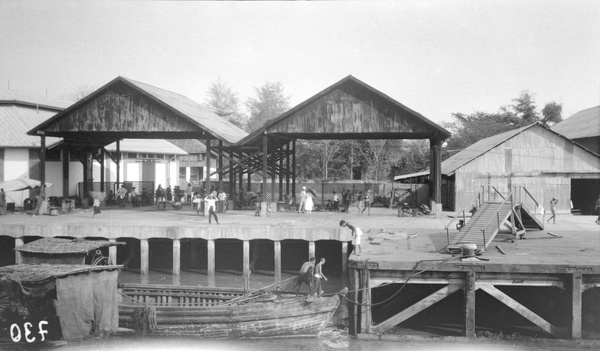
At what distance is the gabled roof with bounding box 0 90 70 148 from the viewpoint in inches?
1373

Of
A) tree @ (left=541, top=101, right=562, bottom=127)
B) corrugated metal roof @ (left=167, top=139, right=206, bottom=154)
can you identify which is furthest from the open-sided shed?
tree @ (left=541, top=101, right=562, bottom=127)

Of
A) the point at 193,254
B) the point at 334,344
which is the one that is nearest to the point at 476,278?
the point at 334,344

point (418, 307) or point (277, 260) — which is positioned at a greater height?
point (277, 260)

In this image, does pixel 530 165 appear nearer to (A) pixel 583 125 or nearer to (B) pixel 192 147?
(A) pixel 583 125

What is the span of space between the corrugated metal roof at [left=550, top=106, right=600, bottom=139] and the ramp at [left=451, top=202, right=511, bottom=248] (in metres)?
22.2

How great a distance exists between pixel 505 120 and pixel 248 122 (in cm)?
3824

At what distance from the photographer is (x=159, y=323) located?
16.7m

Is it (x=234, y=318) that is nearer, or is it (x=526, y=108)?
(x=234, y=318)

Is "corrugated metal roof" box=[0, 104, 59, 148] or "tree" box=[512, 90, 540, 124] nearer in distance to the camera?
"corrugated metal roof" box=[0, 104, 59, 148]

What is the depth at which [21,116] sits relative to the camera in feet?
125

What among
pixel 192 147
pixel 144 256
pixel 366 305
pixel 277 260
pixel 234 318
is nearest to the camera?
pixel 366 305

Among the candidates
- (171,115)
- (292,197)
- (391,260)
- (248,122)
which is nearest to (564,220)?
(292,197)

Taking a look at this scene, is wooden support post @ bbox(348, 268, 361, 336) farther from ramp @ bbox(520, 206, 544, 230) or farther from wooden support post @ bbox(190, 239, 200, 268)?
wooden support post @ bbox(190, 239, 200, 268)

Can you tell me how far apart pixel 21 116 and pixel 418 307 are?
3186 cm
